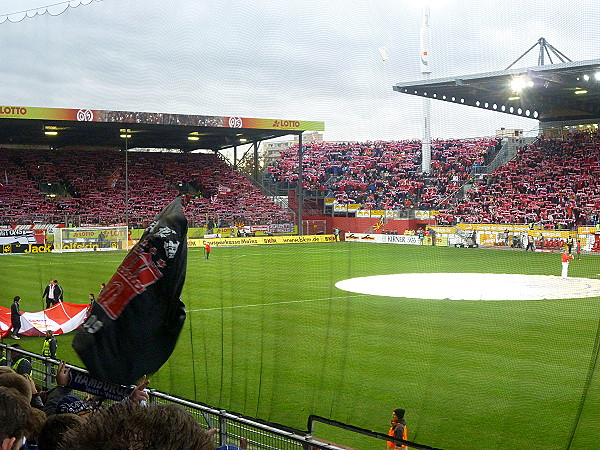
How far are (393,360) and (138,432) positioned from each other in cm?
1029

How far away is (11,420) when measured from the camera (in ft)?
7.18

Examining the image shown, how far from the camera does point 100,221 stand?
877 inches

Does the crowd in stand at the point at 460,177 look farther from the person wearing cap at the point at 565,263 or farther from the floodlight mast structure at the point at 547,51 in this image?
the person wearing cap at the point at 565,263

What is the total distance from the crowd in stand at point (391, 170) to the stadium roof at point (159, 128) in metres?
0.54

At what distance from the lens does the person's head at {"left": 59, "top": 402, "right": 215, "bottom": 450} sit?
1.33 metres

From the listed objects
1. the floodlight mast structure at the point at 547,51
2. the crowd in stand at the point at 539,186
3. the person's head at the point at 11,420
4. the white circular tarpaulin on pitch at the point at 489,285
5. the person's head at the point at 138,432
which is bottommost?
the white circular tarpaulin on pitch at the point at 489,285

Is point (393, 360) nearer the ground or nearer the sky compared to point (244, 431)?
nearer the ground

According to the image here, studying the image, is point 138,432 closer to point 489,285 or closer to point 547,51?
point 547,51

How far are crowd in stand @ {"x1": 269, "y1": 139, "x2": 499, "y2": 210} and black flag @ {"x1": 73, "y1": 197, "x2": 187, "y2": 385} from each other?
15.0 feet

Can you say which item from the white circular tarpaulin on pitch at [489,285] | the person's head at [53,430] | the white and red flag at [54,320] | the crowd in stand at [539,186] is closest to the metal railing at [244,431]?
the person's head at [53,430]

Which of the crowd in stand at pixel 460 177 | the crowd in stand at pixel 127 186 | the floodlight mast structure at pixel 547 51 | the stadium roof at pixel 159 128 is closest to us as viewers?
the floodlight mast structure at pixel 547 51

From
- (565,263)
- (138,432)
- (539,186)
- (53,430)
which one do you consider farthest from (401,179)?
(565,263)

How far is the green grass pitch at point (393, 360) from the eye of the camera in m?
8.48

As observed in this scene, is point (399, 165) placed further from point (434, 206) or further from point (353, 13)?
point (353, 13)
